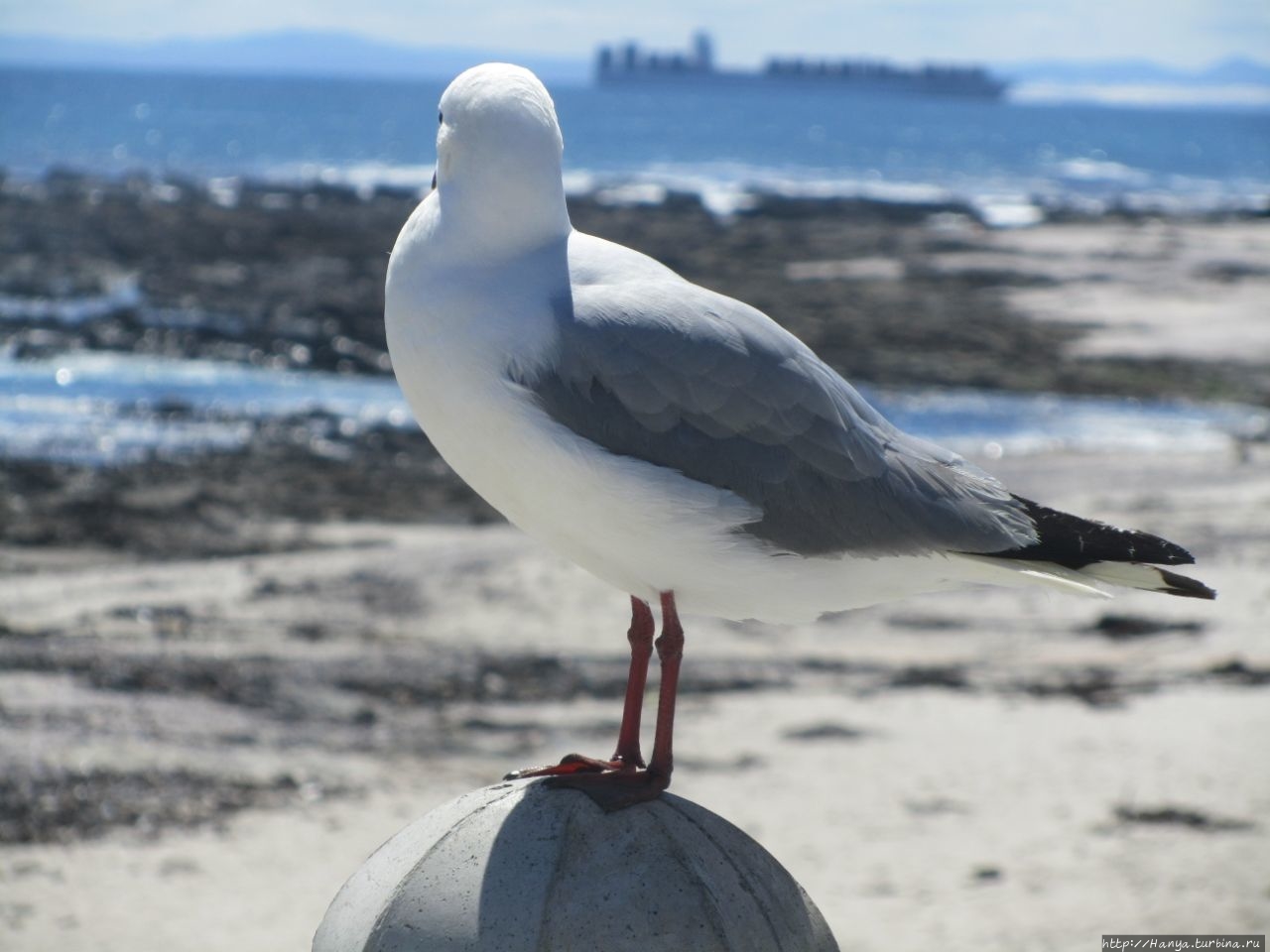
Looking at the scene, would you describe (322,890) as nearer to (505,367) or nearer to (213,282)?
(505,367)

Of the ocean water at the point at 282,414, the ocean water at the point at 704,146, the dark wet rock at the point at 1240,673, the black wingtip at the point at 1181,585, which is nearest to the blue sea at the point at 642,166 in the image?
the ocean water at the point at 282,414

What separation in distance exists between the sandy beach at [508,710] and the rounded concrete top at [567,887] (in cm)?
474

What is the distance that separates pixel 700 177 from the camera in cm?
6775

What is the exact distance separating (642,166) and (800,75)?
10760cm

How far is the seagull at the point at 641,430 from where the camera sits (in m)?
3.52

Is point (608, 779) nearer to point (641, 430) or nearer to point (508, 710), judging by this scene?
point (641, 430)

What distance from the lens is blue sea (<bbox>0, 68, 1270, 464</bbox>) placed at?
20.5 m

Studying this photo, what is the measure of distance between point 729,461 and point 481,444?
0.60 meters

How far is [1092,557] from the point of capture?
3732 millimetres

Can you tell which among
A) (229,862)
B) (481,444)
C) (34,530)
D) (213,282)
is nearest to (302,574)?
(34,530)

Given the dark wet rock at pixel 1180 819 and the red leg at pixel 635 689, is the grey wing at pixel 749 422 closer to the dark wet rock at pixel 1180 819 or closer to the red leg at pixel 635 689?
the red leg at pixel 635 689

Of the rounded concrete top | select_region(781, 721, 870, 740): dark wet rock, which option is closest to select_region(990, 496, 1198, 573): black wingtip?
the rounded concrete top

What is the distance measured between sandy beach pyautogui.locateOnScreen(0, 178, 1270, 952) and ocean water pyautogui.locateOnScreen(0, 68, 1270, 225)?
39061mm

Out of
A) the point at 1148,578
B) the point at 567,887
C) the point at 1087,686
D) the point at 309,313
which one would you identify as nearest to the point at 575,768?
the point at 567,887
